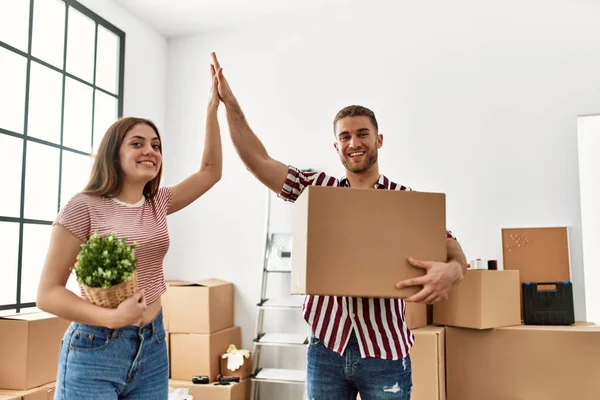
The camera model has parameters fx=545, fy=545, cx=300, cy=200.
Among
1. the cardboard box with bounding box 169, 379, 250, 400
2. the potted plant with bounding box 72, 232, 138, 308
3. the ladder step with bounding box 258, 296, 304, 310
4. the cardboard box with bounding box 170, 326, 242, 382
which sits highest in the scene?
the potted plant with bounding box 72, 232, 138, 308

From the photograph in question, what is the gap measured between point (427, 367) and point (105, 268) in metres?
1.93

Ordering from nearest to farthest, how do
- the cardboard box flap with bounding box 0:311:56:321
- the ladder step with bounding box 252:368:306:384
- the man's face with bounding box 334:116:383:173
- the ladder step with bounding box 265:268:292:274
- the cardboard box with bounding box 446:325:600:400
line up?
the man's face with bounding box 334:116:383:173 → the cardboard box flap with bounding box 0:311:56:321 → the cardboard box with bounding box 446:325:600:400 → the ladder step with bounding box 252:368:306:384 → the ladder step with bounding box 265:268:292:274

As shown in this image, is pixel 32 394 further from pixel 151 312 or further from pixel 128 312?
pixel 128 312

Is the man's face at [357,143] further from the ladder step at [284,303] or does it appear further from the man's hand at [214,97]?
the ladder step at [284,303]

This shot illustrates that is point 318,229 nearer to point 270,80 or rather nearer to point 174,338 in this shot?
point 174,338

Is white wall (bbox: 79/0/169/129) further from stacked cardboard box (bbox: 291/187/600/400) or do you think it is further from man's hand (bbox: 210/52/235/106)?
stacked cardboard box (bbox: 291/187/600/400)

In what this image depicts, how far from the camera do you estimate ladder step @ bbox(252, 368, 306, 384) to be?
3605 mm

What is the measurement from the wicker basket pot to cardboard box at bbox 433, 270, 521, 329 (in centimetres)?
189

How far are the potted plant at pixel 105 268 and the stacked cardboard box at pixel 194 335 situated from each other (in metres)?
2.40

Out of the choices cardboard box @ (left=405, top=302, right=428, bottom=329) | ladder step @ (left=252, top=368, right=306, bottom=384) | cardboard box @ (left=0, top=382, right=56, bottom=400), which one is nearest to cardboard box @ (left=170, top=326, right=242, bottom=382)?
ladder step @ (left=252, top=368, right=306, bottom=384)

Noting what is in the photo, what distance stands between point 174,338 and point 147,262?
2.39 meters

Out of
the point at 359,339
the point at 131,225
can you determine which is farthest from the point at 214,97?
the point at 359,339

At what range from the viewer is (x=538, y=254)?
10.7 feet

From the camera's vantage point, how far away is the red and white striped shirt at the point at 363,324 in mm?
1497
